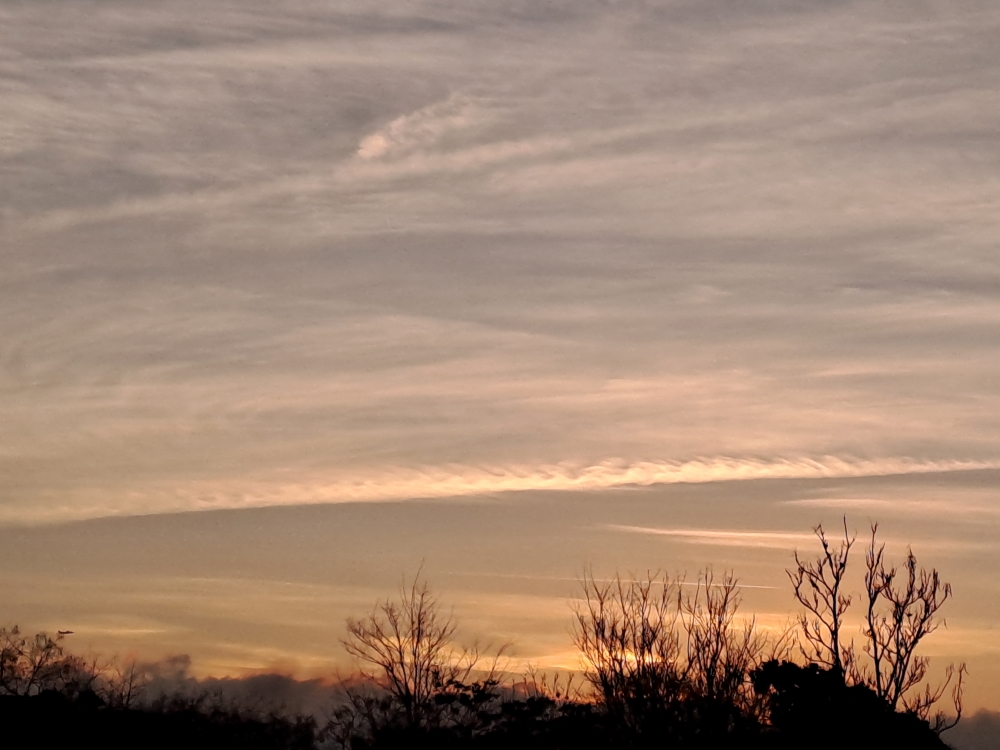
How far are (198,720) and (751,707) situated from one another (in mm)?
31641

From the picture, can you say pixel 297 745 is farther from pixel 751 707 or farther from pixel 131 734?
pixel 751 707

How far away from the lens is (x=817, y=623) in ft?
141

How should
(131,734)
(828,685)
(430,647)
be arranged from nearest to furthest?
(828,685) < (430,647) < (131,734)

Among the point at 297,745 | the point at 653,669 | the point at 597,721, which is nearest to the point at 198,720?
the point at 297,745

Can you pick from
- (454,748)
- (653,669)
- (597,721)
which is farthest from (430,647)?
(653,669)

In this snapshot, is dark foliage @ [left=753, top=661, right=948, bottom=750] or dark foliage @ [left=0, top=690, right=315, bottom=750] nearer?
dark foliage @ [left=753, top=661, right=948, bottom=750]

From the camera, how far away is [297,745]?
6494 centimetres

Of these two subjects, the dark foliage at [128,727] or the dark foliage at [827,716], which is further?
the dark foliage at [128,727]

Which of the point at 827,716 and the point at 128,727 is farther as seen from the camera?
the point at 128,727

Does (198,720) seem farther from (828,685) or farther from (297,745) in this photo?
(828,685)

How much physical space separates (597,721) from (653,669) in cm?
503

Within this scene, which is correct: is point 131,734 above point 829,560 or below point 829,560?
below

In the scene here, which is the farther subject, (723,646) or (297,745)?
(297,745)

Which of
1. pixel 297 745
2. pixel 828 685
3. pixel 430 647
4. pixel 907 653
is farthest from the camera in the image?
pixel 297 745
